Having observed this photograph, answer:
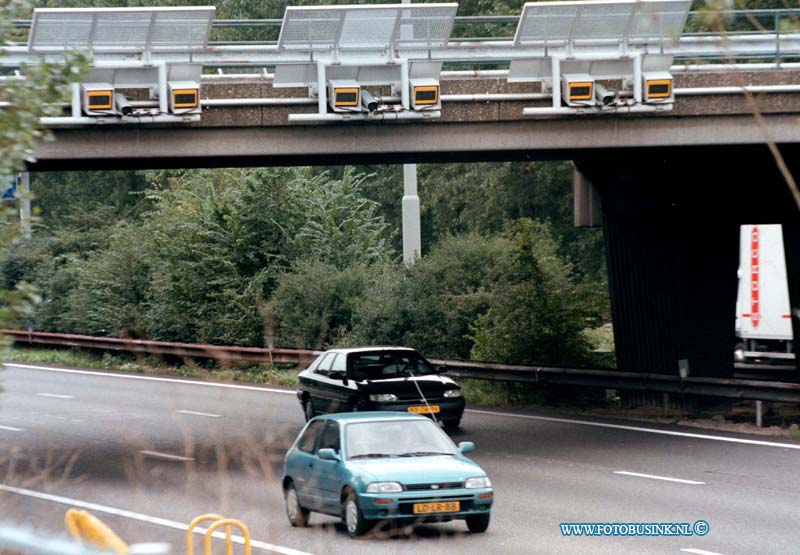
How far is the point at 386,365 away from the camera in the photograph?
20.2 m

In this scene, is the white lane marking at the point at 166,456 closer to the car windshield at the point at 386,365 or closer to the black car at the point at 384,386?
the black car at the point at 384,386

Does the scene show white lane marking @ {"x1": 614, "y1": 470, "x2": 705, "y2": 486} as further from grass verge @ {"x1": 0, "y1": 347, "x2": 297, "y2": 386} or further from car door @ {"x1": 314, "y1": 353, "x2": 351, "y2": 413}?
grass verge @ {"x1": 0, "y1": 347, "x2": 297, "y2": 386}

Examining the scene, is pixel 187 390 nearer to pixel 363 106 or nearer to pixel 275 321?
pixel 275 321

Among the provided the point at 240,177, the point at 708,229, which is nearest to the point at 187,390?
the point at 240,177

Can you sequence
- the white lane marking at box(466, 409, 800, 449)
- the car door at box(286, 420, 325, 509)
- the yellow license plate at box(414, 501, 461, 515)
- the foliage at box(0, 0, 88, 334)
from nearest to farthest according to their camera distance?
the foliage at box(0, 0, 88, 334)
the yellow license plate at box(414, 501, 461, 515)
the car door at box(286, 420, 325, 509)
the white lane marking at box(466, 409, 800, 449)

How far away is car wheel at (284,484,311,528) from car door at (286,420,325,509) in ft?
0.31

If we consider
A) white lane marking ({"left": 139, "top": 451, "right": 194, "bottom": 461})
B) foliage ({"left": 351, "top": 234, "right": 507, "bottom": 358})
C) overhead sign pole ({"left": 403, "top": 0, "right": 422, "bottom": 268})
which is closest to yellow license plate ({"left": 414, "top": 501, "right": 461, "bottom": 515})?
white lane marking ({"left": 139, "top": 451, "right": 194, "bottom": 461})

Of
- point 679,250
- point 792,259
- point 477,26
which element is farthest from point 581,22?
point 477,26

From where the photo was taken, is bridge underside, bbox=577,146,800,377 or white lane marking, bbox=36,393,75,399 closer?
bridge underside, bbox=577,146,800,377

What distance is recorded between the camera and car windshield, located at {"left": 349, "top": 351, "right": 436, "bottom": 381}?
1994cm

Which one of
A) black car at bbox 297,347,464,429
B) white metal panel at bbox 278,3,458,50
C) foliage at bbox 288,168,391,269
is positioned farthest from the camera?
foliage at bbox 288,168,391,269

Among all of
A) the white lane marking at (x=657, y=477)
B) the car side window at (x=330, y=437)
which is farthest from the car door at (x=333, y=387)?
the car side window at (x=330, y=437)

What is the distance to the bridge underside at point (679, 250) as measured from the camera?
854 inches

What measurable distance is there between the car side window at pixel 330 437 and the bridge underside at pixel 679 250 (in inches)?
387
